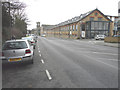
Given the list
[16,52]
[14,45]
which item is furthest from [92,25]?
[16,52]

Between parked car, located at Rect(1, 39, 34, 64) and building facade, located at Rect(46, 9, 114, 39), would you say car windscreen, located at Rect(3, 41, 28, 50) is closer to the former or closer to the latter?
parked car, located at Rect(1, 39, 34, 64)

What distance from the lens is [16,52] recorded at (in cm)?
597

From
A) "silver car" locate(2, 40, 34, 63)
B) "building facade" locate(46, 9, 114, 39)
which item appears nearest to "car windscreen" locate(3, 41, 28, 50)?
"silver car" locate(2, 40, 34, 63)

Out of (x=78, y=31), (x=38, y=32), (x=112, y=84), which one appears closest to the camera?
(x=112, y=84)

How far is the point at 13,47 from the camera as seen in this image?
20.2 ft

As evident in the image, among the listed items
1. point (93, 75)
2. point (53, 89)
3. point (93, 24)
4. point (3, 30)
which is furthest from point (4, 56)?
point (93, 24)

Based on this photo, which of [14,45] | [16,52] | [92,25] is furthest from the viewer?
[92,25]

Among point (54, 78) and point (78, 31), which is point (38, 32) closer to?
point (78, 31)

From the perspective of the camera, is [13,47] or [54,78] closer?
[54,78]

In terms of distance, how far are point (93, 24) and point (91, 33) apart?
3.67 meters

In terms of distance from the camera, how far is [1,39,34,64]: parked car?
5879 millimetres

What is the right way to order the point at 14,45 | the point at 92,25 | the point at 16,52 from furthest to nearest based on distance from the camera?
the point at 92,25, the point at 14,45, the point at 16,52

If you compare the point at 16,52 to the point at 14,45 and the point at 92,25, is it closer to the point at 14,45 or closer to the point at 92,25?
the point at 14,45

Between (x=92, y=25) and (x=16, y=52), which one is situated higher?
(x=92, y=25)
